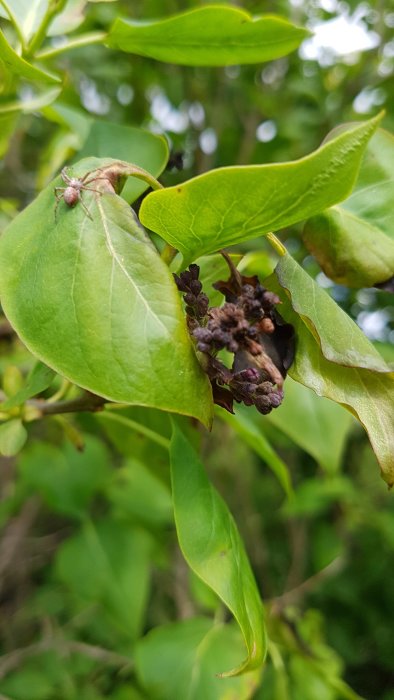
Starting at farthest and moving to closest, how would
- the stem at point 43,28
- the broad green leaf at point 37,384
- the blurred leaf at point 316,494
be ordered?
1. the blurred leaf at point 316,494
2. the stem at point 43,28
3. the broad green leaf at point 37,384

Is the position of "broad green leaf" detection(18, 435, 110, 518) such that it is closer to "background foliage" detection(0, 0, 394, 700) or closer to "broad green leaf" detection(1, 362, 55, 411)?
"background foliage" detection(0, 0, 394, 700)

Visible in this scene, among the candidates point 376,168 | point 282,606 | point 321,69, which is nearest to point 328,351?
point 376,168

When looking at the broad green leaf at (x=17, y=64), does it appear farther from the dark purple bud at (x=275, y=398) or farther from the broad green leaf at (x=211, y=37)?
the dark purple bud at (x=275, y=398)

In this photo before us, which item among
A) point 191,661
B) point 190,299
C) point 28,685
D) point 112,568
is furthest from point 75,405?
point 28,685

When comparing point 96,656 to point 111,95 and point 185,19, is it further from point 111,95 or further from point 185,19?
point 111,95

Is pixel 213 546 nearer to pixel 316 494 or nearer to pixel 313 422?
pixel 313 422

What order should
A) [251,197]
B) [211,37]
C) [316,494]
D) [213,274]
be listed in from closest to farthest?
[251,197] → [213,274] → [211,37] → [316,494]

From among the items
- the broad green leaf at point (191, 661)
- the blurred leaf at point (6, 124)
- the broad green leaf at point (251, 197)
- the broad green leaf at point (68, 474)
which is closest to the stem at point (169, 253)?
the broad green leaf at point (251, 197)

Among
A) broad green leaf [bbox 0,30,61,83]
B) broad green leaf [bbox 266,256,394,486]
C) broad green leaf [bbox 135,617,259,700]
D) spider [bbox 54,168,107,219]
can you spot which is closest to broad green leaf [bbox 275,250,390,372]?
broad green leaf [bbox 266,256,394,486]
